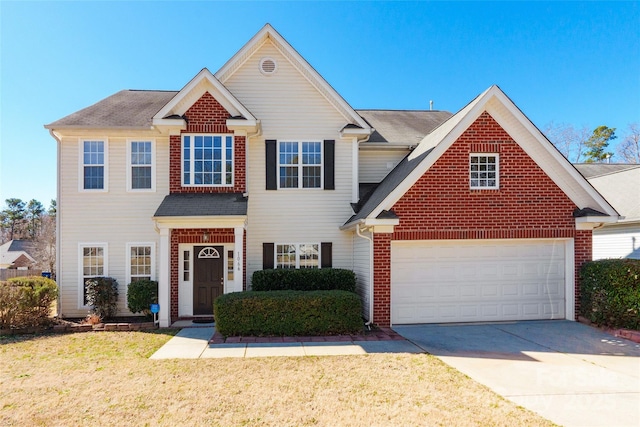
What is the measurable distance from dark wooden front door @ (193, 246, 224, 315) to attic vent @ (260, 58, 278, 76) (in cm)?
581

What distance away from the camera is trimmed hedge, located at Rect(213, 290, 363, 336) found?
980 cm

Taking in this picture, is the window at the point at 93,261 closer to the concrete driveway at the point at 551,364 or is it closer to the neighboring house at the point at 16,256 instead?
the concrete driveway at the point at 551,364

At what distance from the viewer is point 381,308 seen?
1072 centimetres

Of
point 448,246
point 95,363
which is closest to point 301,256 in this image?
point 448,246

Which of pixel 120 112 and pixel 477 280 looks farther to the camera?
pixel 120 112

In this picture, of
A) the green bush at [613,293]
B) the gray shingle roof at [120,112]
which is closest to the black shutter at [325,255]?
the gray shingle roof at [120,112]

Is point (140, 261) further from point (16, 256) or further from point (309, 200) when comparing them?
point (16, 256)

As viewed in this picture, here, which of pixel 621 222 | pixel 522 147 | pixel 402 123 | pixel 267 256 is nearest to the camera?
pixel 522 147

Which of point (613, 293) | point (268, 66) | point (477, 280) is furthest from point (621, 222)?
point (268, 66)

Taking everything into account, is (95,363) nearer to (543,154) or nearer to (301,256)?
(301,256)

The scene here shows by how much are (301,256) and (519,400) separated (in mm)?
7906

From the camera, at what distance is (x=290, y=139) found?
1303 cm

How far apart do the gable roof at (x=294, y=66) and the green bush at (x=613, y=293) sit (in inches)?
295

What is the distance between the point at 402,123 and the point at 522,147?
5433 mm
